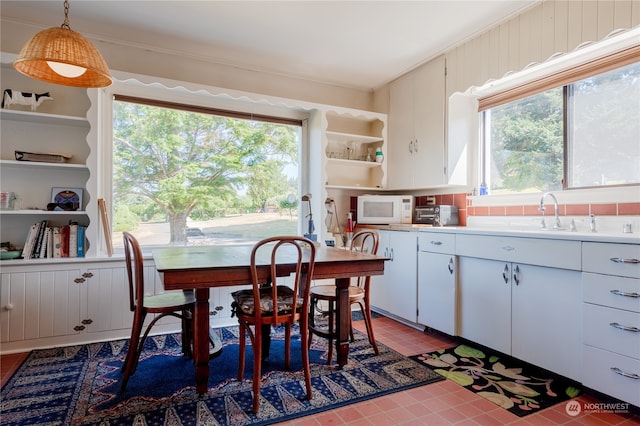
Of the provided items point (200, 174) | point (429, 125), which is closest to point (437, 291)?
point (429, 125)

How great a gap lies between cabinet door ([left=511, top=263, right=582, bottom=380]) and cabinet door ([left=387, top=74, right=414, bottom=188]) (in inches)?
67.1

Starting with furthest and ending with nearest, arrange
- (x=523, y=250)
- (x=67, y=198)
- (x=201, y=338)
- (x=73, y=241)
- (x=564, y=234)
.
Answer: (x=67, y=198)
(x=73, y=241)
(x=523, y=250)
(x=564, y=234)
(x=201, y=338)

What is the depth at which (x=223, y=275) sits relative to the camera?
1841 millimetres

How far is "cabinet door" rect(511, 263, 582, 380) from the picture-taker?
2.02 meters

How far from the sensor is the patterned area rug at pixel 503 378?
1954 millimetres

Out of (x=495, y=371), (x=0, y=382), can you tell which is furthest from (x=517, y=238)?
(x=0, y=382)

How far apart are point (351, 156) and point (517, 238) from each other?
223 centimetres

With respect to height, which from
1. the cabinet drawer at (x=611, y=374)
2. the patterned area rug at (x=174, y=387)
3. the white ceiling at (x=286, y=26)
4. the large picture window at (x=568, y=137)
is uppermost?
the white ceiling at (x=286, y=26)

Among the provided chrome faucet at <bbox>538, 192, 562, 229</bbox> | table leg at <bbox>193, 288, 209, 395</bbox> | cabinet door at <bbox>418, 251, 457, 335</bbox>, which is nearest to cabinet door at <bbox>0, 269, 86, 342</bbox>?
table leg at <bbox>193, 288, 209, 395</bbox>

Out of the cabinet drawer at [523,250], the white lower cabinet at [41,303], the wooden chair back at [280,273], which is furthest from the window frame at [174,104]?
the cabinet drawer at [523,250]

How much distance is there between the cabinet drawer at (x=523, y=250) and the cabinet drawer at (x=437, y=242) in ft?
0.18

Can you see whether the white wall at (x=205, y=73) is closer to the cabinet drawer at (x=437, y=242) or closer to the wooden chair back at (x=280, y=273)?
the cabinet drawer at (x=437, y=242)

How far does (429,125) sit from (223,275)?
260cm

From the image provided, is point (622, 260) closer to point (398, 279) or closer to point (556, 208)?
point (556, 208)
